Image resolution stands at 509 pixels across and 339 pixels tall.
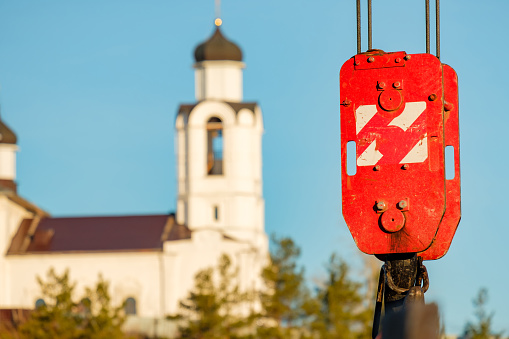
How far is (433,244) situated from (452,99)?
0.62 meters

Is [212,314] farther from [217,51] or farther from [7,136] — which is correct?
[7,136]

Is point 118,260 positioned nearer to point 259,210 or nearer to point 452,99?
point 259,210

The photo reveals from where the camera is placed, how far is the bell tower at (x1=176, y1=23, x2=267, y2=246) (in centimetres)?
6962

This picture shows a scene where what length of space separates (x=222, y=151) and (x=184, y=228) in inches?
166

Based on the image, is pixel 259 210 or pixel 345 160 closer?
pixel 345 160

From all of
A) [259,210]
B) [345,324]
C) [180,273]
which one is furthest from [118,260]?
[345,324]

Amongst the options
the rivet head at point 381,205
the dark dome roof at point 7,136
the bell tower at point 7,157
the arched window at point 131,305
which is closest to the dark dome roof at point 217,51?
the dark dome roof at point 7,136

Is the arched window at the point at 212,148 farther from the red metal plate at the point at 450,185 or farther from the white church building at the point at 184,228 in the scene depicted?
the red metal plate at the point at 450,185

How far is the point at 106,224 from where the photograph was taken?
70.6 meters

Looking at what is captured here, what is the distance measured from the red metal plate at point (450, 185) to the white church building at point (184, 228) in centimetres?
6024

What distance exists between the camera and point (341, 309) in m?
49.0

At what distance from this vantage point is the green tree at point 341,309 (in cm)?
4806

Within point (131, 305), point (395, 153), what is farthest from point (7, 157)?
point (395, 153)

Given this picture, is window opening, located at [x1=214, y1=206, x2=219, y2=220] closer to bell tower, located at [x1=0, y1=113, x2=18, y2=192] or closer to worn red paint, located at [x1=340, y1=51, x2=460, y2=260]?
bell tower, located at [x1=0, y1=113, x2=18, y2=192]
